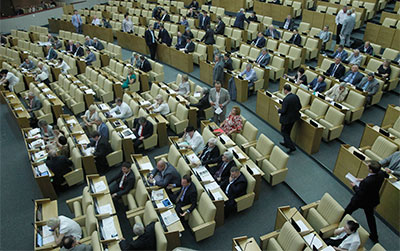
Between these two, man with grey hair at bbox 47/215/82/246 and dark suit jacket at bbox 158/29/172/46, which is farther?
dark suit jacket at bbox 158/29/172/46

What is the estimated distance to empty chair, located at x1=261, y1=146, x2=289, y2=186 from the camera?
6.00m

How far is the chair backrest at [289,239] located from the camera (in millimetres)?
4305

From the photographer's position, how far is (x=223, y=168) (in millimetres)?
5941

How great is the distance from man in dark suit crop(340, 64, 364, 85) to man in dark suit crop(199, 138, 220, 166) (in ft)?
15.7

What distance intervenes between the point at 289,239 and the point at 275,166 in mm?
1939

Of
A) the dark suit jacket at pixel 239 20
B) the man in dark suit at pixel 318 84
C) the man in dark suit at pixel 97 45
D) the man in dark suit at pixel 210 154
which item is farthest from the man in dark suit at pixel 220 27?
the man in dark suit at pixel 210 154

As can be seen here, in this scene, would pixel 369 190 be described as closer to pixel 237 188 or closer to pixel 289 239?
pixel 289 239

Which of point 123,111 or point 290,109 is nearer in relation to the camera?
point 290,109

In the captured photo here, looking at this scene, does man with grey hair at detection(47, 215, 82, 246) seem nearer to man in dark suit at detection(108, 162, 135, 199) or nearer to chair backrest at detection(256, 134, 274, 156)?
man in dark suit at detection(108, 162, 135, 199)

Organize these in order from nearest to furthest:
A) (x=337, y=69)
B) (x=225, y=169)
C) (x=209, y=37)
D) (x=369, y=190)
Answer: (x=369, y=190) → (x=225, y=169) → (x=337, y=69) → (x=209, y=37)

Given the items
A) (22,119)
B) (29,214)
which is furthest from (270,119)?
(22,119)

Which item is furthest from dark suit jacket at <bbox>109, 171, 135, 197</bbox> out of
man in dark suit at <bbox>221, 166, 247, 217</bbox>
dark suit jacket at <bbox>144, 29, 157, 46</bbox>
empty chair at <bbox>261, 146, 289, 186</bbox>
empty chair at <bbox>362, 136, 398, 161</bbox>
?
dark suit jacket at <bbox>144, 29, 157, 46</bbox>

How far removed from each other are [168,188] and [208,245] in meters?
1.27

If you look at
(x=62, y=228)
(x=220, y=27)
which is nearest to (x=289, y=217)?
(x=62, y=228)
